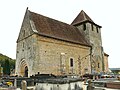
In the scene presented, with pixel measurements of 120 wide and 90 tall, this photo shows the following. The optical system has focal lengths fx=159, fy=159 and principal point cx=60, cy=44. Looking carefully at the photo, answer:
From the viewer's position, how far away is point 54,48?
2616 cm

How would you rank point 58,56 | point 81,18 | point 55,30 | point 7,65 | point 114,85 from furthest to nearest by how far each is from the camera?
point 7,65, point 81,18, point 55,30, point 58,56, point 114,85

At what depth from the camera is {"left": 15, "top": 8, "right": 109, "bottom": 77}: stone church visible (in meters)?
24.1

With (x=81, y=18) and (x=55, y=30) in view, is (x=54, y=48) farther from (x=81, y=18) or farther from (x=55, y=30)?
(x=81, y=18)

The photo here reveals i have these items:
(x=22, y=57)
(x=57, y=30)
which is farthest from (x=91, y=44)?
(x=22, y=57)

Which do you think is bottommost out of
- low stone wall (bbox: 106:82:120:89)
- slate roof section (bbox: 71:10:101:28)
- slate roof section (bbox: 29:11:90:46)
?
low stone wall (bbox: 106:82:120:89)

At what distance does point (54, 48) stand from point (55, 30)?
3801 millimetres

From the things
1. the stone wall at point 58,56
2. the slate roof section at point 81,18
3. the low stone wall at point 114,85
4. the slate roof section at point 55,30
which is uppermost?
the slate roof section at point 81,18

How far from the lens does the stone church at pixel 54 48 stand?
78.9ft

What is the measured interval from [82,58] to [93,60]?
3.66 m

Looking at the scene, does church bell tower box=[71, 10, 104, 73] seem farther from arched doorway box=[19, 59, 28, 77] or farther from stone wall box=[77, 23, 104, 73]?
arched doorway box=[19, 59, 28, 77]

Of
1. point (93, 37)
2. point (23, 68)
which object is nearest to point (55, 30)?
point (23, 68)

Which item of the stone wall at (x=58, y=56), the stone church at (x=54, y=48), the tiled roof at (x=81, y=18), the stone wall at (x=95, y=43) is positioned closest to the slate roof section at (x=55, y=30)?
the stone church at (x=54, y=48)

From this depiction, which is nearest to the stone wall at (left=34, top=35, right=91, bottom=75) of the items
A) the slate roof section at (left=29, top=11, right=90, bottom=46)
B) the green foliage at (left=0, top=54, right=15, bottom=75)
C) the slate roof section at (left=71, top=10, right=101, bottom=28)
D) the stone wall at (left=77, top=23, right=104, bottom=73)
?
the slate roof section at (left=29, top=11, right=90, bottom=46)

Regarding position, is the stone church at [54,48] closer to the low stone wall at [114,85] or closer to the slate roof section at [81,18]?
the slate roof section at [81,18]
